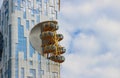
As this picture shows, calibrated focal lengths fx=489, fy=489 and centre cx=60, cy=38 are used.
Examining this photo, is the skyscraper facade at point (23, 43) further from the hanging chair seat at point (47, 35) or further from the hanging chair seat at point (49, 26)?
the hanging chair seat at point (47, 35)

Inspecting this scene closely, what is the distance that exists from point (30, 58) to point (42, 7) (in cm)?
1645

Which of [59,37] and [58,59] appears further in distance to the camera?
[59,37]

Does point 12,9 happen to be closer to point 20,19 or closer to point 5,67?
point 20,19

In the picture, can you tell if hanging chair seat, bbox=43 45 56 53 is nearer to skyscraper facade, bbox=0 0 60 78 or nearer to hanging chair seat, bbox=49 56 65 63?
hanging chair seat, bbox=49 56 65 63

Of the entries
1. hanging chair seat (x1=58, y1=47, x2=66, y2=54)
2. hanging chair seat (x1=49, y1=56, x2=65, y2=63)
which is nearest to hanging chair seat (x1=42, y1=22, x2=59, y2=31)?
hanging chair seat (x1=58, y1=47, x2=66, y2=54)

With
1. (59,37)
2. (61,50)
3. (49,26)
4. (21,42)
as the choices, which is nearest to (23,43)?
(21,42)

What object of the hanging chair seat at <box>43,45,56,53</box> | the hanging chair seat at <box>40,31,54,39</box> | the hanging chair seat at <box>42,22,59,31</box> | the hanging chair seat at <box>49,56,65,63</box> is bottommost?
the hanging chair seat at <box>49,56,65,63</box>

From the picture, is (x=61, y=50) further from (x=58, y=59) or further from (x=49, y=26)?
(x=49, y=26)

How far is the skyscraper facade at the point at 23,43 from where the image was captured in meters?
131

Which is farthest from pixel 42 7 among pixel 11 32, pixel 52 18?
pixel 11 32

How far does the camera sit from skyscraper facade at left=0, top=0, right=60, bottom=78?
5172 inches

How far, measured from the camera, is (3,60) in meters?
139

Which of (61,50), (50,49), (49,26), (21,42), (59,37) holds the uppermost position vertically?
(49,26)

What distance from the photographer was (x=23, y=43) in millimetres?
133125
